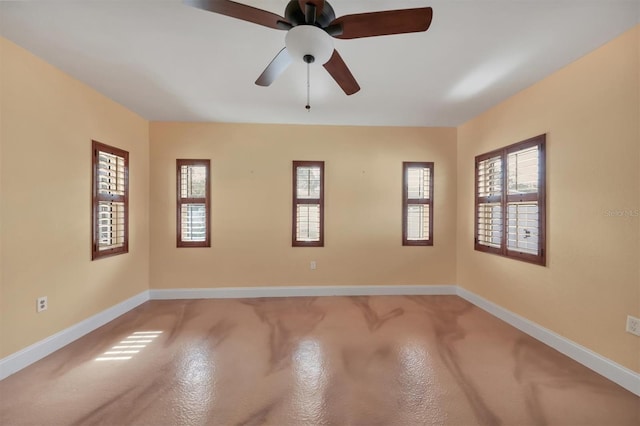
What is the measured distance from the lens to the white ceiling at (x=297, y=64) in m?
1.69

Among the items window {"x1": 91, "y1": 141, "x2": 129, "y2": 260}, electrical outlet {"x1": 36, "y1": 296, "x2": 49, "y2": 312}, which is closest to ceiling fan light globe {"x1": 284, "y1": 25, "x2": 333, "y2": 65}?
window {"x1": 91, "y1": 141, "x2": 129, "y2": 260}

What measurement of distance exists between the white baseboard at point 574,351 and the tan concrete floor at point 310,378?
7 cm

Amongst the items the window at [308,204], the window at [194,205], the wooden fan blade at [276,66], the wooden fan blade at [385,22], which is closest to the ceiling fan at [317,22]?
the wooden fan blade at [385,22]

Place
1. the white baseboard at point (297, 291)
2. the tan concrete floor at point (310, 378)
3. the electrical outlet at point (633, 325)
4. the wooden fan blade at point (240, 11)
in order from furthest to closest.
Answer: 1. the white baseboard at point (297, 291)
2. the electrical outlet at point (633, 325)
3. the tan concrete floor at point (310, 378)
4. the wooden fan blade at point (240, 11)

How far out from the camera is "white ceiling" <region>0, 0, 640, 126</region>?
1.69m

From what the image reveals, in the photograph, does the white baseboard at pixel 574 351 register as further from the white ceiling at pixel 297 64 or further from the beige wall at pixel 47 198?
the beige wall at pixel 47 198

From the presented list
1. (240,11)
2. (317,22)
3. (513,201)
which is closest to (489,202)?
(513,201)

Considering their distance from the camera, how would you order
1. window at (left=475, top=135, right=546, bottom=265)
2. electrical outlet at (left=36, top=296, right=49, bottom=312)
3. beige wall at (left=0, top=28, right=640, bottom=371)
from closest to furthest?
beige wall at (left=0, top=28, right=640, bottom=371) < electrical outlet at (left=36, top=296, right=49, bottom=312) < window at (left=475, top=135, right=546, bottom=265)

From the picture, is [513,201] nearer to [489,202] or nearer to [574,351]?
[489,202]

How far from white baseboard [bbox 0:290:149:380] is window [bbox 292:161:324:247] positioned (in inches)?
92.9

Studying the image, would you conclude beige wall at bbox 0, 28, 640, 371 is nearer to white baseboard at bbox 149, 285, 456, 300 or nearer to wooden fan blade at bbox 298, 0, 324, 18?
white baseboard at bbox 149, 285, 456, 300

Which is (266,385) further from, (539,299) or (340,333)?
(539,299)

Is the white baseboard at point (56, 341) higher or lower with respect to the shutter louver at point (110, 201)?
lower

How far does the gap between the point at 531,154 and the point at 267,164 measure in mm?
3249
